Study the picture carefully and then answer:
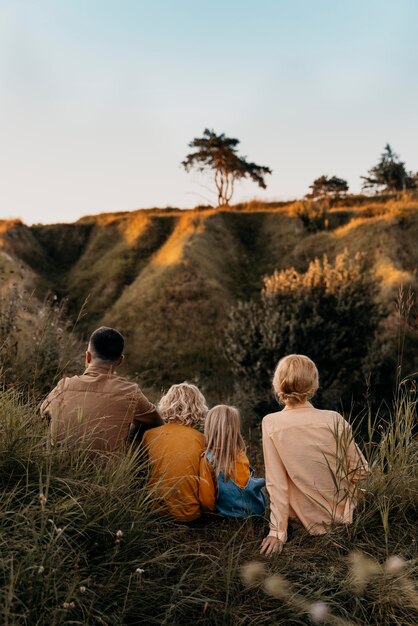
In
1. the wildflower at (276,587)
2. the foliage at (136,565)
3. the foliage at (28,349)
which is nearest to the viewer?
the foliage at (136,565)

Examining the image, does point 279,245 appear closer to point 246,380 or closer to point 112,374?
point 246,380

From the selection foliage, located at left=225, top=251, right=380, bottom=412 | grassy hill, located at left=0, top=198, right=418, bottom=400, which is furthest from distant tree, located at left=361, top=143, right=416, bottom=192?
foliage, located at left=225, top=251, right=380, bottom=412

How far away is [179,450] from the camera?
394cm

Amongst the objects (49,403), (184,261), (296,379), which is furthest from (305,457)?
(184,261)

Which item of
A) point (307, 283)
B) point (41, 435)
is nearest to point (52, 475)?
point (41, 435)

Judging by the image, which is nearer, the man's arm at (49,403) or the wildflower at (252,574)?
the wildflower at (252,574)

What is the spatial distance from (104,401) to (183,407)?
1.90 feet

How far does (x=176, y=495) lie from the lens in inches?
151

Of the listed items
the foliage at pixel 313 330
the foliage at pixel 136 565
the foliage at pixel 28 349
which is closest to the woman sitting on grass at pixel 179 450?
the foliage at pixel 136 565

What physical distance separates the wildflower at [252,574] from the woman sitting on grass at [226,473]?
3.19 ft

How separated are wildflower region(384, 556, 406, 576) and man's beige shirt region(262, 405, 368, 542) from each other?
0.63m

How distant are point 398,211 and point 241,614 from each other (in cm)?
2883

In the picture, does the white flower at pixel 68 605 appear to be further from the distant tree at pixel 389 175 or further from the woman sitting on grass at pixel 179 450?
the distant tree at pixel 389 175

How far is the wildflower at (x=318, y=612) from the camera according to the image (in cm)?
269
